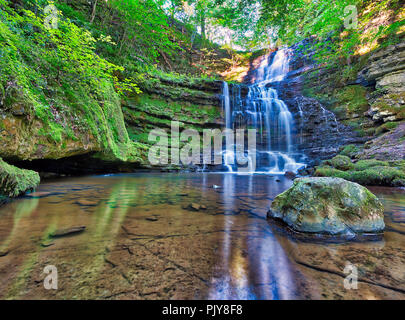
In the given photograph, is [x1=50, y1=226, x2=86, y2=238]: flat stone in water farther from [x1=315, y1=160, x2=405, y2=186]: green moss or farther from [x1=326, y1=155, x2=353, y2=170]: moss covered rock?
[x1=326, y1=155, x2=353, y2=170]: moss covered rock

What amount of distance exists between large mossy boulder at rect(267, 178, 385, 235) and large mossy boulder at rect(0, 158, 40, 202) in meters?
4.23

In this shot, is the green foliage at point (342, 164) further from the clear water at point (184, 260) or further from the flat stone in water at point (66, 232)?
the flat stone in water at point (66, 232)

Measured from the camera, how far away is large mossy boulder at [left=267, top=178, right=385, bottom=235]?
6.08ft

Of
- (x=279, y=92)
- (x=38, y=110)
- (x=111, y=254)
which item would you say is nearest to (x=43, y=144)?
(x=38, y=110)

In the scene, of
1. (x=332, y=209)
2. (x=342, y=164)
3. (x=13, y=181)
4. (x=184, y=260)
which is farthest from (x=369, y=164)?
(x=13, y=181)

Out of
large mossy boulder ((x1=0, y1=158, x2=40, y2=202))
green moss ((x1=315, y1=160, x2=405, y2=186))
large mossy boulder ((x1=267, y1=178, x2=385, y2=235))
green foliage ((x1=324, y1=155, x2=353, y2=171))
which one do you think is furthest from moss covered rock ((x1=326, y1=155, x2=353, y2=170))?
large mossy boulder ((x1=0, y1=158, x2=40, y2=202))

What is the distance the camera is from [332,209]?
1947mm

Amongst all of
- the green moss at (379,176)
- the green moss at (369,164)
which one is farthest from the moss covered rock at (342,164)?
the green moss at (379,176)

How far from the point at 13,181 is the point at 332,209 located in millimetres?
4864

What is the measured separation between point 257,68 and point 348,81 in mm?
11493

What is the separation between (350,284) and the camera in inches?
42.5

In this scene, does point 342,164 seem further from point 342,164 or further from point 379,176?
point 379,176

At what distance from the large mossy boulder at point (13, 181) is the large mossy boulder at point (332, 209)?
4.23 meters
